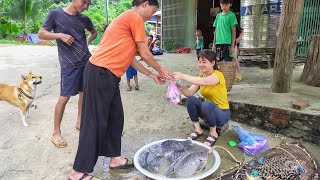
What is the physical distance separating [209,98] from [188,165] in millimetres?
1152

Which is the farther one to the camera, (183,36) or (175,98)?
(183,36)

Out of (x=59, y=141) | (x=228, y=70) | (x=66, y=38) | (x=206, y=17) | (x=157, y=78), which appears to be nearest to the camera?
(x=157, y=78)

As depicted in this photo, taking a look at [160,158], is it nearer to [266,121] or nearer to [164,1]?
[266,121]

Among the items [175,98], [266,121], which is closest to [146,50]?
[175,98]

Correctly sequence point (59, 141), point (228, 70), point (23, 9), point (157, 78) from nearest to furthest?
1. point (157, 78)
2. point (59, 141)
3. point (228, 70)
4. point (23, 9)

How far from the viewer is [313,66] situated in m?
5.32

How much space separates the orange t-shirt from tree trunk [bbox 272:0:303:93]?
278cm

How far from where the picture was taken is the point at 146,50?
2.70 meters

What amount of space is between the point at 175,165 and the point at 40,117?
2834mm

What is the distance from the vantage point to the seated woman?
3.40 meters

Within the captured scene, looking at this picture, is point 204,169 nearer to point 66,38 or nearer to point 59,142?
point 59,142

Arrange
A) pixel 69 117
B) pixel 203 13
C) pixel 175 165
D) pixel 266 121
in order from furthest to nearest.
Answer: pixel 203 13
pixel 69 117
pixel 266 121
pixel 175 165

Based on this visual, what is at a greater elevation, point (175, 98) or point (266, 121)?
point (175, 98)

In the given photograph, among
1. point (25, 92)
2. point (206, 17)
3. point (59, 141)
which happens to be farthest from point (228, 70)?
point (206, 17)
